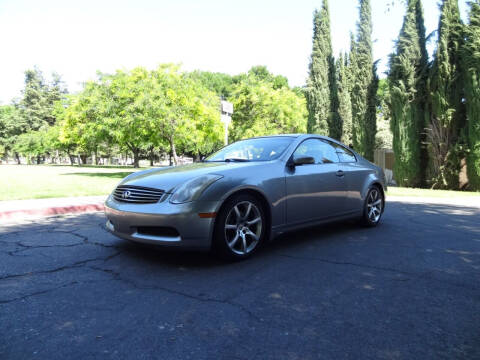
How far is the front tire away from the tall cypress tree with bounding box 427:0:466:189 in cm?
1437

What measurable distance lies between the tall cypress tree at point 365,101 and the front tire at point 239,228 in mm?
18816

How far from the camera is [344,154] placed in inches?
222

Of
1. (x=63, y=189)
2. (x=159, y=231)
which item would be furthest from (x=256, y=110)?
(x=159, y=231)

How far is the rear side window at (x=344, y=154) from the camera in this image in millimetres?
5516

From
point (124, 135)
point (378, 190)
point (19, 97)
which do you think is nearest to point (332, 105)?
point (124, 135)

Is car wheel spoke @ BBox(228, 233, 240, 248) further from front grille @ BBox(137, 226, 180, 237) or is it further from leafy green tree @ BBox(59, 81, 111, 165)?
leafy green tree @ BBox(59, 81, 111, 165)

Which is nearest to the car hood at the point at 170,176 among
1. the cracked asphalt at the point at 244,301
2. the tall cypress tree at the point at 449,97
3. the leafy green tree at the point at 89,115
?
the cracked asphalt at the point at 244,301

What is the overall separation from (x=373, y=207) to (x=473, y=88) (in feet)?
39.1

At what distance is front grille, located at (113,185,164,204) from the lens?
3.70 m

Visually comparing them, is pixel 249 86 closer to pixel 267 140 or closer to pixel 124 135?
pixel 124 135

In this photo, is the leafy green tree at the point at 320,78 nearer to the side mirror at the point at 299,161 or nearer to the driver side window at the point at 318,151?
the driver side window at the point at 318,151

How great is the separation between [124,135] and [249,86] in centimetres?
1295

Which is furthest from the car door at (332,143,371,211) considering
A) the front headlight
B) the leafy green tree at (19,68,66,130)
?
the leafy green tree at (19,68,66,130)

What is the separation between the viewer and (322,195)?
15.8ft
